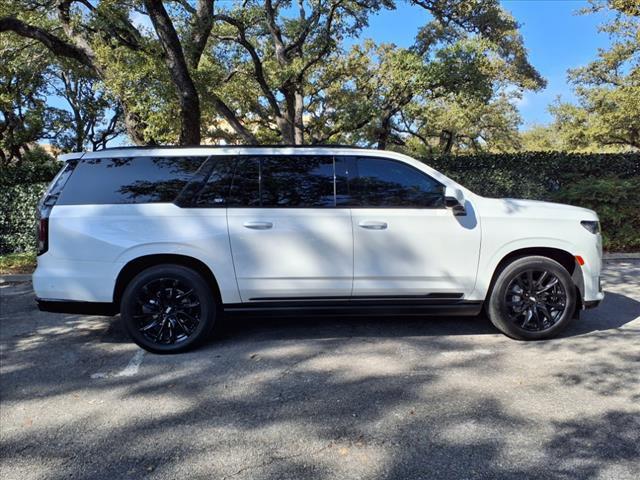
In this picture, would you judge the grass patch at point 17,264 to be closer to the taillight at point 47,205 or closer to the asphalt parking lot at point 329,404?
the asphalt parking lot at point 329,404

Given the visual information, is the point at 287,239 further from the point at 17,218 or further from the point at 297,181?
the point at 17,218

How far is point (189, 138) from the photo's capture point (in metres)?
9.49

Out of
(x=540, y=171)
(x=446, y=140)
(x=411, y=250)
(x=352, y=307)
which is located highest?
(x=446, y=140)

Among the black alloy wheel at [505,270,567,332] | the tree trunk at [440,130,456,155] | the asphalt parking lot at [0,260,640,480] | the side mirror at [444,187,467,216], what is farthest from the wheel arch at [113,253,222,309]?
the tree trunk at [440,130,456,155]

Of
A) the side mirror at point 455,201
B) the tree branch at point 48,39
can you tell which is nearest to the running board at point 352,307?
the side mirror at point 455,201

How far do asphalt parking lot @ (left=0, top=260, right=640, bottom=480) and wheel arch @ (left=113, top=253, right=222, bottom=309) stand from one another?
23.4 inches

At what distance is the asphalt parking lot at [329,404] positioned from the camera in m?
2.72

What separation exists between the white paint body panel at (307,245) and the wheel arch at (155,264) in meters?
0.08

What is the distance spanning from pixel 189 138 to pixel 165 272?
5755 millimetres

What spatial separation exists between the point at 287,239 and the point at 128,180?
5.15ft

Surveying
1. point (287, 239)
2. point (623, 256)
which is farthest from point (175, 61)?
point (623, 256)

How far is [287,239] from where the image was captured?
4.38 meters

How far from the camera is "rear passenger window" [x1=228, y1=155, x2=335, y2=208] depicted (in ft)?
14.6

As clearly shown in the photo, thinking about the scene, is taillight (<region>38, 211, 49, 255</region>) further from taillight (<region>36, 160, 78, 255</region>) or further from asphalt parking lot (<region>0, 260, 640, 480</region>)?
asphalt parking lot (<region>0, 260, 640, 480</region>)
